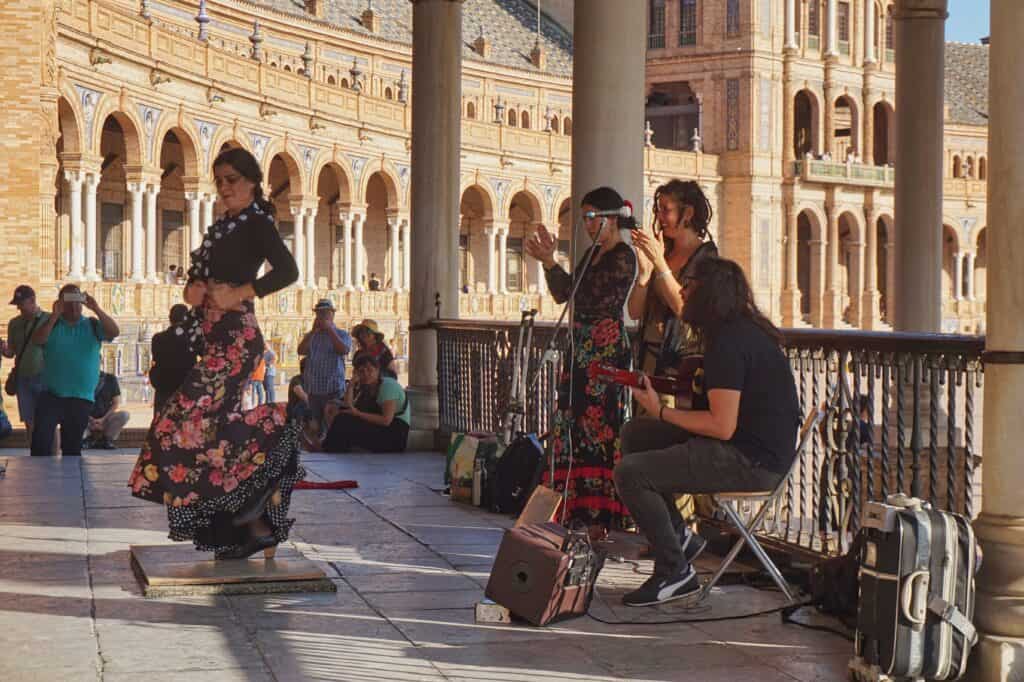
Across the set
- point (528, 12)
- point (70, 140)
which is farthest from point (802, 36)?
point (70, 140)

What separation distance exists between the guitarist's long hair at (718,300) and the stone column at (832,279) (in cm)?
5593

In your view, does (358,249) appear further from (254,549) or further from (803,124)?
(254,549)

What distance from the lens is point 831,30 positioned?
62.0m

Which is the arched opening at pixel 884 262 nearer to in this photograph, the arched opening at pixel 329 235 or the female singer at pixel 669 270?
the arched opening at pixel 329 235

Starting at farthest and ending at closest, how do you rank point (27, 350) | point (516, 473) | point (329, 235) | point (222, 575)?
point (329, 235) < point (27, 350) < point (516, 473) < point (222, 575)

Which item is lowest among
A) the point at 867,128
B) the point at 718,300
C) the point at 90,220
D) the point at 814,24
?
the point at 718,300

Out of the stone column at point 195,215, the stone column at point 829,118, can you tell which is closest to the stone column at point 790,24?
the stone column at point 829,118

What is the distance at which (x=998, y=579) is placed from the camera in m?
4.55

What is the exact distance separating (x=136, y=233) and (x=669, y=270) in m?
22.9

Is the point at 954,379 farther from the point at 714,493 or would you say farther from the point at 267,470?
the point at 267,470

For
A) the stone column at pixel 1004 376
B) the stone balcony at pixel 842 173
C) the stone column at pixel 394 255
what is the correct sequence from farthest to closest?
1. the stone balcony at pixel 842 173
2. the stone column at pixel 394 255
3. the stone column at pixel 1004 376

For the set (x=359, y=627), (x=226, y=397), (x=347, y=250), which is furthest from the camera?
(x=347, y=250)

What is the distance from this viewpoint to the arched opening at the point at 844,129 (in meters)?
62.8

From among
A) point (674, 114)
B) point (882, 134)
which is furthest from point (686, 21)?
point (882, 134)
